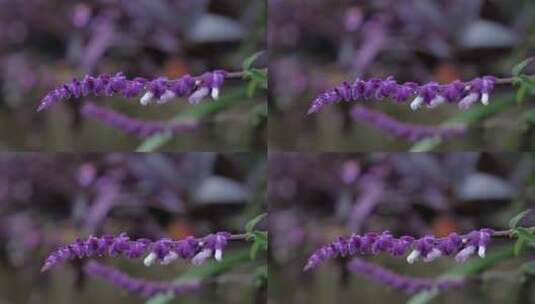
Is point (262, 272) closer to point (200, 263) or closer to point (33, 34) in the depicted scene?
point (200, 263)

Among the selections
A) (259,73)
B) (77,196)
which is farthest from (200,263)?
(259,73)

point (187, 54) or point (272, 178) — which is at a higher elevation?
point (187, 54)

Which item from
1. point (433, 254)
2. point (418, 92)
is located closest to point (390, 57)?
point (418, 92)

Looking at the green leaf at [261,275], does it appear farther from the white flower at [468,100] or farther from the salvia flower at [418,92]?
the white flower at [468,100]

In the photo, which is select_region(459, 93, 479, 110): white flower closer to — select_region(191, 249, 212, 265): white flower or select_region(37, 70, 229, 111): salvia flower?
select_region(37, 70, 229, 111): salvia flower

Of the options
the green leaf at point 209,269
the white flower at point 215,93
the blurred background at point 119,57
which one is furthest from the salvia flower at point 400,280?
the white flower at point 215,93

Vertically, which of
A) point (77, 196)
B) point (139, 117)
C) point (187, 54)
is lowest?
point (77, 196)

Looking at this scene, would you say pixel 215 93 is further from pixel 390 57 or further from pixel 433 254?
pixel 433 254
